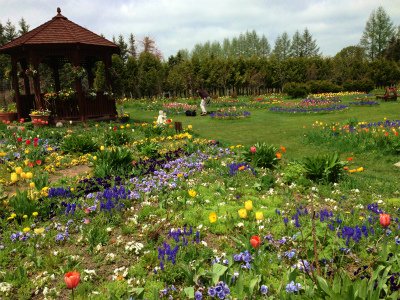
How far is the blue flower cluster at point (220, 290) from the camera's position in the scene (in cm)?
308

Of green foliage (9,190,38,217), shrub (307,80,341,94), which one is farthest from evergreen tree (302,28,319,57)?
green foliage (9,190,38,217)

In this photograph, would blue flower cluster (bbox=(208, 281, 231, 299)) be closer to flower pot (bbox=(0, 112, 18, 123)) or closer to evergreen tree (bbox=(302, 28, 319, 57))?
flower pot (bbox=(0, 112, 18, 123))

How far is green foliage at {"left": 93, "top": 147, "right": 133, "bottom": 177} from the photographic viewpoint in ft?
24.2

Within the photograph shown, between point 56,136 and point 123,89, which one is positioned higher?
point 123,89

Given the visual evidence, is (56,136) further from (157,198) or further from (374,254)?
(374,254)

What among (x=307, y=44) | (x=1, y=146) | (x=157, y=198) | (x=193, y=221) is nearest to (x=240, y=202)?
(x=193, y=221)

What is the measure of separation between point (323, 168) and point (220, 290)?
4425mm

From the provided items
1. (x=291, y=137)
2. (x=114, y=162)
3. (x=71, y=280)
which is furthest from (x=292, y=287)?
(x=291, y=137)

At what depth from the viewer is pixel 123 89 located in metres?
41.9

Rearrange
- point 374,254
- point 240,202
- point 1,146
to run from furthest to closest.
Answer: point 1,146 < point 240,202 < point 374,254

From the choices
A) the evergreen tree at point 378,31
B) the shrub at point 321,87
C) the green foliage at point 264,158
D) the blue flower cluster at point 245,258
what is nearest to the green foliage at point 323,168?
the green foliage at point 264,158

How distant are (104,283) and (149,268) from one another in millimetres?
516

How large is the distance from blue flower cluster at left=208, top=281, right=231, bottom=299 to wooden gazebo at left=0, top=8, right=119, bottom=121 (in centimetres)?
1421

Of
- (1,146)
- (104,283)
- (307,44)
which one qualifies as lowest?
(104,283)
